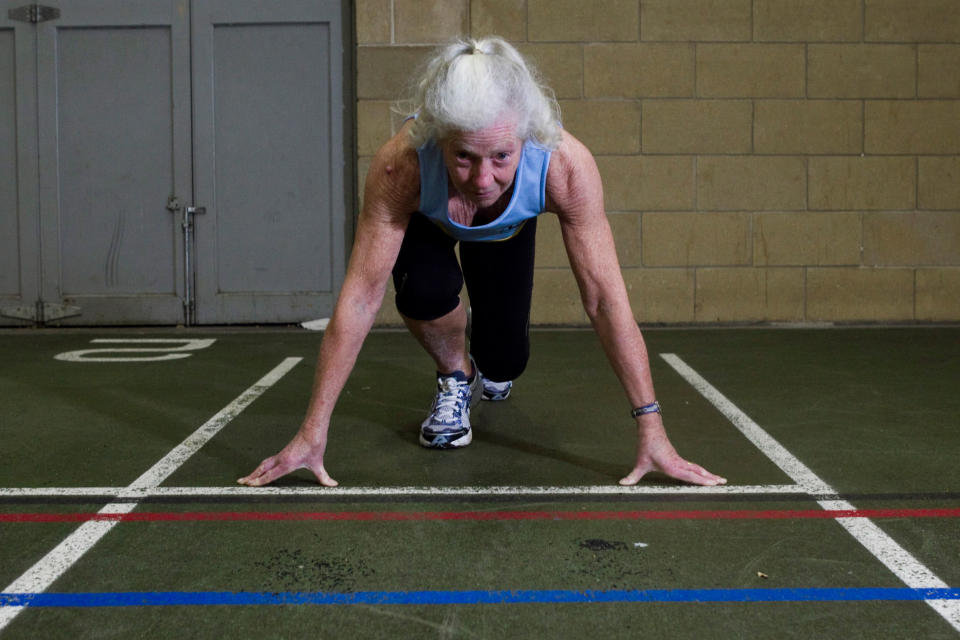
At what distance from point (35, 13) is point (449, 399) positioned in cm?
539

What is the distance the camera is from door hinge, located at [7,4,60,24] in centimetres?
700

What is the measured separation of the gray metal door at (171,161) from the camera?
702 cm

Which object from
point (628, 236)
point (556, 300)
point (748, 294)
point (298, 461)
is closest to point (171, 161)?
point (556, 300)

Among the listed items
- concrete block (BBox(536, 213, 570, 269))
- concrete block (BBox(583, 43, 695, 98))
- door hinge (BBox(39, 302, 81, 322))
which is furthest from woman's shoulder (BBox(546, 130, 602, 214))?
door hinge (BBox(39, 302, 81, 322))

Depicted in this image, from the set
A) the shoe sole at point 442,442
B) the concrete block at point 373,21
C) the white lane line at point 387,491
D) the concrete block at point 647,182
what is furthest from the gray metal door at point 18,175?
the shoe sole at point 442,442

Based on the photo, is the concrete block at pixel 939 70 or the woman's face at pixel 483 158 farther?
the concrete block at pixel 939 70

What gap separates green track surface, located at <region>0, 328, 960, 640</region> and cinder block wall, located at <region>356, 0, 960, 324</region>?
173 centimetres

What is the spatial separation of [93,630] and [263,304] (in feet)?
17.8

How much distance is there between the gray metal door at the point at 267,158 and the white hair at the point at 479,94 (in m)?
4.82

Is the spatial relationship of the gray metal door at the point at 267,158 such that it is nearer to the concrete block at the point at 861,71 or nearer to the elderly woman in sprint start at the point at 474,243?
the concrete block at the point at 861,71

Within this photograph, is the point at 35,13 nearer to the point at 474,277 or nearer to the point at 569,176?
the point at 474,277

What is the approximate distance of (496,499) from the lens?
8.91 feet

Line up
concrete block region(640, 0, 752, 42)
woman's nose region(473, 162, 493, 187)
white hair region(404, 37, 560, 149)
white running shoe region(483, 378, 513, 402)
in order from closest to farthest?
1. white hair region(404, 37, 560, 149)
2. woman's nose region(473, 162, 493, 187)
3. white running shoe region(483, 378, 513, 402)
4. concrete block region(640, 0, 752, 42)

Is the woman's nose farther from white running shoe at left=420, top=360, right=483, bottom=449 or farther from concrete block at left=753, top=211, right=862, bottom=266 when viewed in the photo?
concrete block at left=753, top=211, right=862, bottom=266
